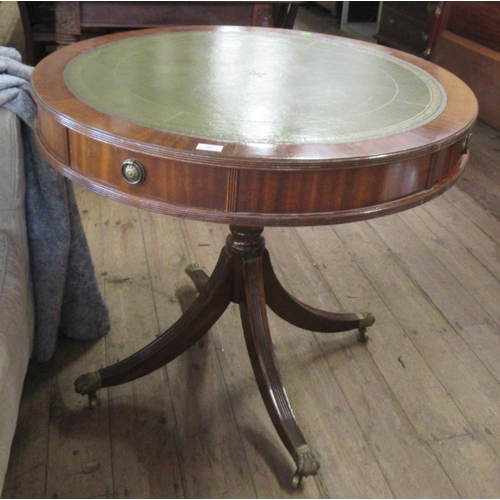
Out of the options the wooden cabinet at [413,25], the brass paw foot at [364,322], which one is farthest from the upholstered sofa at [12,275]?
the wooden cabinet at [413,25]

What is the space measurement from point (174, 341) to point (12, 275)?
42 centimetres

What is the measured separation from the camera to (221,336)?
176cm

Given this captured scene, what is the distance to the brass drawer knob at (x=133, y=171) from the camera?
952 millimetres

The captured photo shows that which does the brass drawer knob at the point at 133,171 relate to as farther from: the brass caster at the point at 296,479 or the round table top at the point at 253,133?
the brass caster at the point at 296,479

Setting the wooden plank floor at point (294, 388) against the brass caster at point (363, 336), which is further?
the brass caster at point (363, 336)

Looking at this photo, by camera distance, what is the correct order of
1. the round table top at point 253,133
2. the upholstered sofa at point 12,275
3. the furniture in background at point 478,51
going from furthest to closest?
the furniture in background at point 478,51 → the upholstered sofa at point 12,275 → the round table top at point 253,133

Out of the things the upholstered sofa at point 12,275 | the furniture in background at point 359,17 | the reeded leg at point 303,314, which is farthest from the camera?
the furniture in background at point 359,17

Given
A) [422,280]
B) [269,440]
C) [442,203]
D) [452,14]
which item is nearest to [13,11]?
[452,14]

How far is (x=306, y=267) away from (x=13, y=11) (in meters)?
3.30

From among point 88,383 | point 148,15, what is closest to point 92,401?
point 88,383

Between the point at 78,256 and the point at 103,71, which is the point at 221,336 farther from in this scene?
the point at 103,71

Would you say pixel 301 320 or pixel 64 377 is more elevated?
pixel 301 320

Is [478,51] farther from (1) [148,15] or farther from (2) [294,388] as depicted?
(2) [294,388]

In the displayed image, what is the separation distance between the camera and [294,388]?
1604mm
